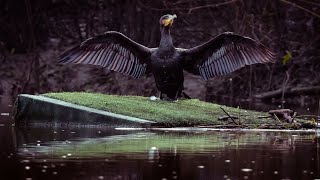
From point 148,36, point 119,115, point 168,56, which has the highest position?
point 148,36

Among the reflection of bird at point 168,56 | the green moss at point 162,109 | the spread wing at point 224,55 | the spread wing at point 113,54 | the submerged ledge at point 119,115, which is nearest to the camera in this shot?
the submerged ledge at point 119,115

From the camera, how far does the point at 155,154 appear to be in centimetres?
720

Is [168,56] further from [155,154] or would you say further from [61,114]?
[155,154]

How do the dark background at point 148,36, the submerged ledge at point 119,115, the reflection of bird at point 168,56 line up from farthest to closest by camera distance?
the dark background at point 148,36
the reflection of bird at point 168,56
the submerged ledge at point 119,115

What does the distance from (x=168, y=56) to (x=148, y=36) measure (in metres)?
8.47

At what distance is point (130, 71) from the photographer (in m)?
12.3

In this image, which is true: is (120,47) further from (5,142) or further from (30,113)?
(5,142)

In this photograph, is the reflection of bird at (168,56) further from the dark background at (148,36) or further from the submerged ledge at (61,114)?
the dark background at (148,36)

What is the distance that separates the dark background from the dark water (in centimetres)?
870

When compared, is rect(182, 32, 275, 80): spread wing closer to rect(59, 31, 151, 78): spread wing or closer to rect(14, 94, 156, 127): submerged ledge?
rect(59, 31, 151, 78): spread wing

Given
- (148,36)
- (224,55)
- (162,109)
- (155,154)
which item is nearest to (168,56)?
(224,55)

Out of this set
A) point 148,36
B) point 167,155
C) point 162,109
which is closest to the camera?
point 167,155

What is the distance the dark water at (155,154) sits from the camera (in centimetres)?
612

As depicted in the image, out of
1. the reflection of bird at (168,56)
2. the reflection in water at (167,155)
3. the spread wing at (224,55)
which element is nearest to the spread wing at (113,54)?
the reflection of bird at (168,56)
